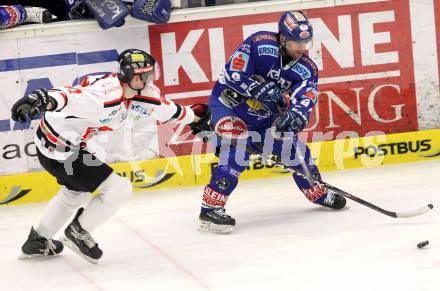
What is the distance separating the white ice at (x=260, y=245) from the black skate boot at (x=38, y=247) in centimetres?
5

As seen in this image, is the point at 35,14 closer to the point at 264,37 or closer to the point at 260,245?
the point at 264,37

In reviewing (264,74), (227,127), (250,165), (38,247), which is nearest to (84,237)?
(38,247)

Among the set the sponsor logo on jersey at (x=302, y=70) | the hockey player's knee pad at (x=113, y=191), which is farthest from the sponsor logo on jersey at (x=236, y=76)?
the hockey player's knee pad at (x=113, y=191)

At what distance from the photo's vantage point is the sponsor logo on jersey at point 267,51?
5.46 meters

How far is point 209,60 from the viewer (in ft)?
22.0

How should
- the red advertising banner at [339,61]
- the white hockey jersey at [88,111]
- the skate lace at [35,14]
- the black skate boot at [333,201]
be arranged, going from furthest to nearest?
the red advertising banner at [339,61], the skate lace at [35,14], the black skate boot at [333,201], the white hockey jersey at [88,111]

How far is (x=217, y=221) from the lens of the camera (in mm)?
5488

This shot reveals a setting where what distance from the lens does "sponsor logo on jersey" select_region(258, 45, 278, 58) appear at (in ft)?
17.9

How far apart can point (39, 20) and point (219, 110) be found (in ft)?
5.23

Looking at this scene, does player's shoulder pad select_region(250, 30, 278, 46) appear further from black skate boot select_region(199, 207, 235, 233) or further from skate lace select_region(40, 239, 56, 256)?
skate lace select_region(40, 239, 56, 256)

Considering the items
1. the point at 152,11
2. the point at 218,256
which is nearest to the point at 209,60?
the point at 152,11

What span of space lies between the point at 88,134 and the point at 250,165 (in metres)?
2.10

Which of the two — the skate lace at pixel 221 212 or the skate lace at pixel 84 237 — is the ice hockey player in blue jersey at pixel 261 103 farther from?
the skate lace at pixel 84 237

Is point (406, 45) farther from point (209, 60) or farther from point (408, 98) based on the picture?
point (209, 60)
